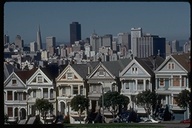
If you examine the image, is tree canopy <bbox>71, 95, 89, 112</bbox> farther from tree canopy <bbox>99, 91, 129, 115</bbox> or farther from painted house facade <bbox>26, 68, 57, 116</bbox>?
painted house facade <bbox>26, 68, 57, 116</bbox>

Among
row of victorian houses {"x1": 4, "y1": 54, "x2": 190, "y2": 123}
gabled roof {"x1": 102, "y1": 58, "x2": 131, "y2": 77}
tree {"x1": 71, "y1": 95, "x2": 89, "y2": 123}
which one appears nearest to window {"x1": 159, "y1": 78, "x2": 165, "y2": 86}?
row of victorian houses {"x1": 4, "y1": 54, "x2": 190, "y2": 123}

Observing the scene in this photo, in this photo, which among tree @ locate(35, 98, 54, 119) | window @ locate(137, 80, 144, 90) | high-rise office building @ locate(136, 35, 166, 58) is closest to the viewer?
tree @ locate(35, 98, 54, 119)

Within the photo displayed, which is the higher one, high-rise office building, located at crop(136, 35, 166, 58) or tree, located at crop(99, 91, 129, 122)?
high-rise office building, located at crop(136, 35, 166, 58)

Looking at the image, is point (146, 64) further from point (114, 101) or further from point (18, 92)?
point (18, 92)

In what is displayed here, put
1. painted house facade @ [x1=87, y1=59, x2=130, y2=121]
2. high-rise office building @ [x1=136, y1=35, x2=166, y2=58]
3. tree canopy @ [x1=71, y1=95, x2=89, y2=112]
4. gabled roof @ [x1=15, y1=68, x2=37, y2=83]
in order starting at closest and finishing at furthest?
tree canopy @ [x1=71, y1=95, x2=89, y2=112], high-rise office building @ [x1=136, y1=35, x2=166, y2=58], gabled roof @ [x1=15, y1=68, x2=37, y2=83], painted house facade @ [x1=87, y1=59, x2=130, y2=121]

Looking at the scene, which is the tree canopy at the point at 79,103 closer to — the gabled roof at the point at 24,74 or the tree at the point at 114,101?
the tree at the point at 114,101

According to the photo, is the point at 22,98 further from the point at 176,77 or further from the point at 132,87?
the point at 176,77

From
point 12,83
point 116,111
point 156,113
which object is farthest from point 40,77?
point 156,113
